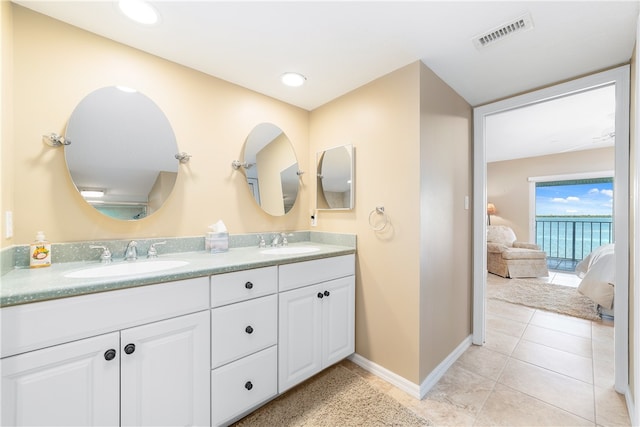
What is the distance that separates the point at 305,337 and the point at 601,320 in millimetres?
3336

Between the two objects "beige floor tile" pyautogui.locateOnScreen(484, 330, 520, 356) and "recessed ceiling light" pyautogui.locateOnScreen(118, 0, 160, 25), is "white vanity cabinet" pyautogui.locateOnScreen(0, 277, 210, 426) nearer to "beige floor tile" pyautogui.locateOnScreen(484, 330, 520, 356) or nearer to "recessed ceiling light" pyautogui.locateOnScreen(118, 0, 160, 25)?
"recessed ceiling light" pyautogui.locateOnScreen(118, 0, 160, 25)

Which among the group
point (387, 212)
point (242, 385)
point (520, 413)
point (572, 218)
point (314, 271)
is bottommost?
point (520, 413)

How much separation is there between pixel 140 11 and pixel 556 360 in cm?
366

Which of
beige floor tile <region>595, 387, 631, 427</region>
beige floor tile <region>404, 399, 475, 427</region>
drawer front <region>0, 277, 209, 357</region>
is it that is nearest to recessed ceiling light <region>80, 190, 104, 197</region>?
drawer front <region>0, 277, 209, 357</region>

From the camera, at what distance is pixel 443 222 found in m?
1.94

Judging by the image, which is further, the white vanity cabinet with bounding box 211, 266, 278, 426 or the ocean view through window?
the ocean view through window

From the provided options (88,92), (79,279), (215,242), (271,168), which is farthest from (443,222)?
(88,92)

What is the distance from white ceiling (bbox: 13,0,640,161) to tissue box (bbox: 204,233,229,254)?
1166 mm

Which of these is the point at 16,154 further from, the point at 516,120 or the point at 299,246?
the point at 516,120

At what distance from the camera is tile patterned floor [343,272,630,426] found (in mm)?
1499

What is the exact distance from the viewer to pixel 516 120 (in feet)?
10.7

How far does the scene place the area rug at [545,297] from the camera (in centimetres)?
303

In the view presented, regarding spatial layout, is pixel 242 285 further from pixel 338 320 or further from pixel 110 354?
pixel 338 320

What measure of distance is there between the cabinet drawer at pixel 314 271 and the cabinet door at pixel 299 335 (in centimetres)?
5
